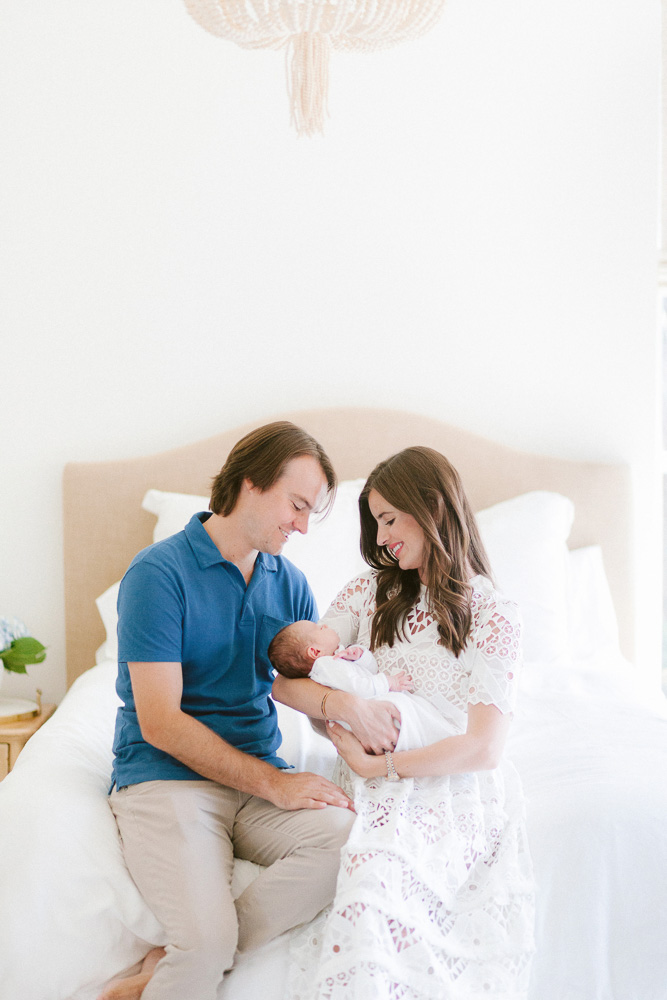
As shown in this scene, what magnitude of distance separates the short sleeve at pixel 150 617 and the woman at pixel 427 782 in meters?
0.26

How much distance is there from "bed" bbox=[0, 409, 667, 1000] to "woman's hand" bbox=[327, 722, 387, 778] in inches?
8.9

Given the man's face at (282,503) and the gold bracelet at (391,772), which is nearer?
the gold bracelet at (391,772)

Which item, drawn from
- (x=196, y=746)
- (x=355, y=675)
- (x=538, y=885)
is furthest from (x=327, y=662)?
(x=538, y=885)

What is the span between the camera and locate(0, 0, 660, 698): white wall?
9.09 ft

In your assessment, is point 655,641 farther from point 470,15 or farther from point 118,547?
point 470,15

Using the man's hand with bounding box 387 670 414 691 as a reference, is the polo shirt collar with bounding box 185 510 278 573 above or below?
above

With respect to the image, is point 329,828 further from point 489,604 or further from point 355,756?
point 489,604

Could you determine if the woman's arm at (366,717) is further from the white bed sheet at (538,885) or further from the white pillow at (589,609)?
the white pillow at (589,609)

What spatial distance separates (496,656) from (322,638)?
33cm

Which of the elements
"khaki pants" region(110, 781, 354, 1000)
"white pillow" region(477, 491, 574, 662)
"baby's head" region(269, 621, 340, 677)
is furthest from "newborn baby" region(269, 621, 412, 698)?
"white pillow" region(477, 491, 574, 662)

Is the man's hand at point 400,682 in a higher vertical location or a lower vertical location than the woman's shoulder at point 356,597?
lower

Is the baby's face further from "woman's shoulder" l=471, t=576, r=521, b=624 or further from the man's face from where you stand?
"woman's shoulder" l=471, t=576, r=521, b=624

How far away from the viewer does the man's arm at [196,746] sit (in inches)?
54.6

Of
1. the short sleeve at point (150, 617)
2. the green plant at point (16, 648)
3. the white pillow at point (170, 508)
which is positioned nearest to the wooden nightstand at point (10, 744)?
the green plant at point (16, 648)
